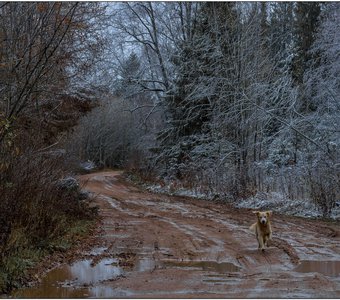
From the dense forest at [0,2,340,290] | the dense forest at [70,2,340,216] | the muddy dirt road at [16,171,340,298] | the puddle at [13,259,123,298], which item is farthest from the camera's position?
the dense forest at [70,2,340,216]

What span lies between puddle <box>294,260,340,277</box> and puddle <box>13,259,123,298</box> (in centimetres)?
318

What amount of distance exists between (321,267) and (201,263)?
2.14m

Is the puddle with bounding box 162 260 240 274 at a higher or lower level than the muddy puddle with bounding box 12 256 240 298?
lower

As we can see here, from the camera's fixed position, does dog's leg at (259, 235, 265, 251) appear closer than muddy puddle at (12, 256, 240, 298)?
No

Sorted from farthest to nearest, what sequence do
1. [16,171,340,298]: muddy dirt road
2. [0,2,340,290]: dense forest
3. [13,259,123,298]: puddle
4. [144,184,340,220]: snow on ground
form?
1. [144,184,340,220]: snow on ground
2. [0,2,340,290]: dense forest
3. [16,171,340,298]: muddy dirt road
4. [13,259,123,298]: puddle

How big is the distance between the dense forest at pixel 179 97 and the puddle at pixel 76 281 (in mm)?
574

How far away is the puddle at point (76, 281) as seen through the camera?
6875 mm

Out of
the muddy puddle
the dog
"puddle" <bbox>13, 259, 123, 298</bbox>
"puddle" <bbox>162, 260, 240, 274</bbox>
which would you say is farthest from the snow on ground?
"puddle" <bbox>13, 259, 123, 298</bbox>

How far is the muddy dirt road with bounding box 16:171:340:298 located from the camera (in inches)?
275

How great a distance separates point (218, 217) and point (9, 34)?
30.4 feet

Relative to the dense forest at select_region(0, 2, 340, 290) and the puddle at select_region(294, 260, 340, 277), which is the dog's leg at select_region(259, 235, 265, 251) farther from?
the dense forest at select_region(0, 2, 340, 290)

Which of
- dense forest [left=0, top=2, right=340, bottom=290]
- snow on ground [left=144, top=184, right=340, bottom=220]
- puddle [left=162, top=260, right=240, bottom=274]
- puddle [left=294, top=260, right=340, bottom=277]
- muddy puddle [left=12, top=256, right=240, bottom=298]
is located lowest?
puddle [left=294, top=260, right=340, bottom=277]

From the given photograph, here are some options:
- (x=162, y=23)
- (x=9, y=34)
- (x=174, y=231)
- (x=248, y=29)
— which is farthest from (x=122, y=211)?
(x=162, y=23)

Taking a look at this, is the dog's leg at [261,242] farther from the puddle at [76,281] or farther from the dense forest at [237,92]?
the dense forest at [237,92]
